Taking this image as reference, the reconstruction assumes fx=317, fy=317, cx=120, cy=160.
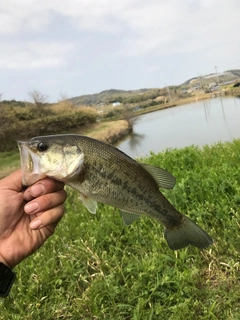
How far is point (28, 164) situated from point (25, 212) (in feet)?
2.30

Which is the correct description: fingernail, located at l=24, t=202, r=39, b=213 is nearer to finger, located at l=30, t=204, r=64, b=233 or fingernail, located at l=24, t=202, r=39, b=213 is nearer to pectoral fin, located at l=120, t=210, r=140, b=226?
finger, located at l=30, t=204, r=64, b=233

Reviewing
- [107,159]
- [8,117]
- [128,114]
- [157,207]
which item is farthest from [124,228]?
[128,114]

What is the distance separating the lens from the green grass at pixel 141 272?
3.84 metres

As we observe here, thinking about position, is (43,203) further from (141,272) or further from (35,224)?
(141,272)

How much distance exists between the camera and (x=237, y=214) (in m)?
4.79

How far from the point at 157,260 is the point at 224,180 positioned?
2.22m

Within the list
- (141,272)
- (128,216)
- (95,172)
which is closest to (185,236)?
(128,216)

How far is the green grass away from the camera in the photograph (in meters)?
3.84

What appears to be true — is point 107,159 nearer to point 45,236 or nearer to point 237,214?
point 45,236

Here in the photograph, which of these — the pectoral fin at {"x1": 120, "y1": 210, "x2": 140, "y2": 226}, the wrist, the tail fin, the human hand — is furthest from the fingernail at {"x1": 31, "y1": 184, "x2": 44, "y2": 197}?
the tail fin

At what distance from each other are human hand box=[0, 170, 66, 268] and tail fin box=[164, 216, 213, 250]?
90 centimetres

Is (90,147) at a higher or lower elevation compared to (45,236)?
higher

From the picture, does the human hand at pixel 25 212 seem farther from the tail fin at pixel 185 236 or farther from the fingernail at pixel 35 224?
the tail fin at pixel 185 236

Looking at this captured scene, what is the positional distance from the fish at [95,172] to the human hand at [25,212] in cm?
16
